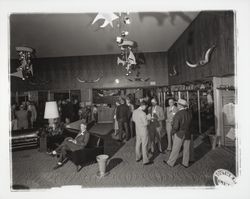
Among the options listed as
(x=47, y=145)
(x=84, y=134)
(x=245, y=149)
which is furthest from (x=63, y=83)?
(x=245, y=149)

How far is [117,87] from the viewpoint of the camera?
1273 cm

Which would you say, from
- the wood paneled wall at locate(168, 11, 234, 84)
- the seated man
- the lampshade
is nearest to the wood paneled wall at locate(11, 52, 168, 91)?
the wood paneled wall at locate(168, 11, 234, 84)

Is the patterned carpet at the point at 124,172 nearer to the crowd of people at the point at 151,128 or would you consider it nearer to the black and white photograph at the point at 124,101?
the black and white photograph at the point at 124,101

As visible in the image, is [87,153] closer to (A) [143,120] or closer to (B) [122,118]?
(A) [143,120]

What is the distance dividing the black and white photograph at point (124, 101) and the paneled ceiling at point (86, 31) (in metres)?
0.04

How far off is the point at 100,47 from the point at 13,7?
7.55 metres

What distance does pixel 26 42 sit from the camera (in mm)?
8812

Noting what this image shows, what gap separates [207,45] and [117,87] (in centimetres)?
699

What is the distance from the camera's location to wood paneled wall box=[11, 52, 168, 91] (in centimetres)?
1265

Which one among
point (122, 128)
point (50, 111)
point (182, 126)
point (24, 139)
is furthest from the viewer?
point (122, 128)

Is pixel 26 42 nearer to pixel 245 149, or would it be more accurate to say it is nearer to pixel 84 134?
pixel 84 134

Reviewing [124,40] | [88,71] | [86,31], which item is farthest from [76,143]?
[88,71]

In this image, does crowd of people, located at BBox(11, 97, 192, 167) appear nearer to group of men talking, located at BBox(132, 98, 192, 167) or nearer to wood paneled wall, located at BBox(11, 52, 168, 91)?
group of men talking, located at BBox(132, 98, 192, 167)

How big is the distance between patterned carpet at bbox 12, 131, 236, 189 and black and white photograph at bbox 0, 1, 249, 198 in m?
0.03
